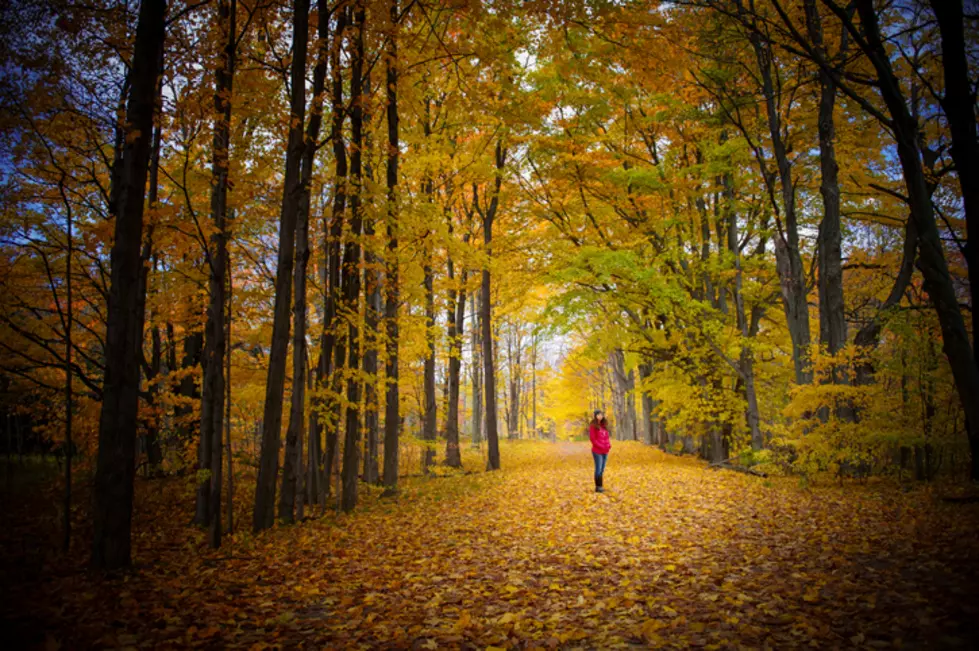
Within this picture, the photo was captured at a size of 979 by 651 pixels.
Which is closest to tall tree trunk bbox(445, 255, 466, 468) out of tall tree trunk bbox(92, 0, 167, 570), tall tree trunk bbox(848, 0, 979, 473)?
tall tree trunk bbox(92, 0, 167, 570)

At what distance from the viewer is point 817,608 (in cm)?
377

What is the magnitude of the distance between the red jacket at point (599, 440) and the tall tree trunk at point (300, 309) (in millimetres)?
6087

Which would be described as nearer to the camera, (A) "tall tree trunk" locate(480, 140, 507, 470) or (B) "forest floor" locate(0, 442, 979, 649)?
(B) "forest floor" locate(0, 442, 979, 649)

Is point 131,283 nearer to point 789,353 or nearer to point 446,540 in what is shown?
point 446,540

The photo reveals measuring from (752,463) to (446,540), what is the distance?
32.9ft

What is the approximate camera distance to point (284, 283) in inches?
313

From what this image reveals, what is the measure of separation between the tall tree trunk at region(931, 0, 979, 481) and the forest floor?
2810 mm

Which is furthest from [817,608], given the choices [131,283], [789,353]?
[789,353]

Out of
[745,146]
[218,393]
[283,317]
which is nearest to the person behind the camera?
[218,393]

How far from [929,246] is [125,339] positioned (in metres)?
9.56

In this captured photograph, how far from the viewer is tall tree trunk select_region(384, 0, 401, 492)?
9.83 metres

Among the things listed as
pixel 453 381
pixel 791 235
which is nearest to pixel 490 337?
pixel 453 381

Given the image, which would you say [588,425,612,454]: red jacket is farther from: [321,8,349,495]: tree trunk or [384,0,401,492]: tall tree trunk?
[321,8,349,495]: tree trunk

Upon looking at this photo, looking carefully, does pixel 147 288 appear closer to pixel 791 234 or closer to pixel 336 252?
pixel 336 252
